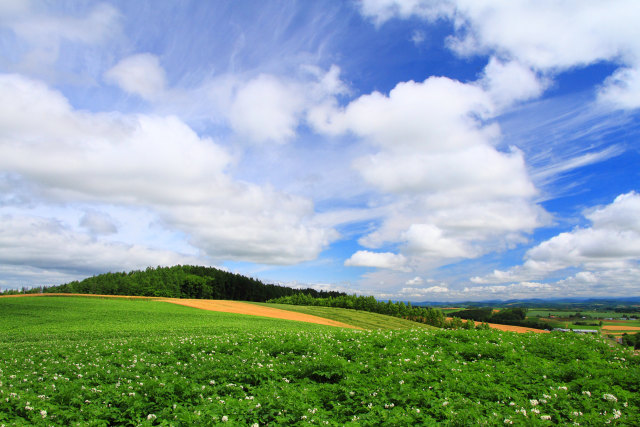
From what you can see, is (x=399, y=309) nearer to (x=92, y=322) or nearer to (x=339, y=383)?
(x=92, y=322)

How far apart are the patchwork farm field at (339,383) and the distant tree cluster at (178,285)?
126474 millimetres

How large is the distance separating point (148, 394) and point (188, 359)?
4.61 m

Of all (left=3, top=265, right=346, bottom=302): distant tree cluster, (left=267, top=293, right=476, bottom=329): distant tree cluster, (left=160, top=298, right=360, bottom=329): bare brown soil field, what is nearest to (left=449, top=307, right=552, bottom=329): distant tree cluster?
(left=267, top=293, right=476, bottom=329): distant tree cluster

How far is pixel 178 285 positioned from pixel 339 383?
141 metres

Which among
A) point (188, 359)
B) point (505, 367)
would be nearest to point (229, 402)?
point (188, 359)

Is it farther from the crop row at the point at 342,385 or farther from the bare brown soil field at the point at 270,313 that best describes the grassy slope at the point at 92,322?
the crop row at the point at 342,385

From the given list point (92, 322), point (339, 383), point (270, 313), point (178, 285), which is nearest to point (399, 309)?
point (270, 313)

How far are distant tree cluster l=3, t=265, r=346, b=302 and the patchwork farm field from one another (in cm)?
12647

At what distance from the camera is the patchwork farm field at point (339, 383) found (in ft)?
25.3

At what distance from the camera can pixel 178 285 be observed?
136 m

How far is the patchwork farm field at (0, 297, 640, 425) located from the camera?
25.3 ft

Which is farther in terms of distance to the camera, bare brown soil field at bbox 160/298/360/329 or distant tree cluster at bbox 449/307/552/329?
distant tree cluster at bbox 449/307/552/329

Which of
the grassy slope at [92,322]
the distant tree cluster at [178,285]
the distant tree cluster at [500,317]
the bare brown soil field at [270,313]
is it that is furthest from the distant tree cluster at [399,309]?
the grassy slope at [92,322]

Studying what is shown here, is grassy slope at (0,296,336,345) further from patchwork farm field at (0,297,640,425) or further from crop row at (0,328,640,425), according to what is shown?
crop row at (0,328,640,425)
